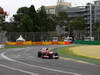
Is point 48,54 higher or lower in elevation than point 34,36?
lower

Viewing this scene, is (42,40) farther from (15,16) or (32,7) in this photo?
(15,16)

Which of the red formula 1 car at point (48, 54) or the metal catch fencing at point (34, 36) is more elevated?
the metal catch fencing at point (34, 36)

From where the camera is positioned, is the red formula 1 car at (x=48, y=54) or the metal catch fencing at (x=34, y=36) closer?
the red formula 1 car at (x=48, y=54)

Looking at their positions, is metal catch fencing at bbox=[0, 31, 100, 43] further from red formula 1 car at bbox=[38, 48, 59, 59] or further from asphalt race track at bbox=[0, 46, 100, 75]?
asphalt race track at bbox=[0, 46, 100, 75]

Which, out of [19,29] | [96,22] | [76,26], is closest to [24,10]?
[19,29]

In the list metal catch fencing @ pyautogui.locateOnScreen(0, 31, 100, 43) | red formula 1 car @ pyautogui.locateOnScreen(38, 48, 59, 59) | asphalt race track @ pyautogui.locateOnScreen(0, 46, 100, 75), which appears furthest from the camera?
metal catch fencing @ pyautogui.locateOnScreen(0, 31, 100, 43)

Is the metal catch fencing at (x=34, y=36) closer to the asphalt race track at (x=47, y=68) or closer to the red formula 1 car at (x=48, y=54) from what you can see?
the red formula 1 car at (x=48, y=54)

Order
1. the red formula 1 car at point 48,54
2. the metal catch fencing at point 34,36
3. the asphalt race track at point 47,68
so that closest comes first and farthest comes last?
the asphalt race track at point 47,68 → the red formula 1 car at point 48,54 → the metal catch fencing at point 34,36

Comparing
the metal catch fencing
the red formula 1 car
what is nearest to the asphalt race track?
the red formula 1 car

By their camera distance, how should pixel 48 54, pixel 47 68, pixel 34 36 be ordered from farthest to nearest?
pixel 34 36 → pixel 48 54 → pixel 47 68

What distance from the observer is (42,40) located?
9144 centimetres

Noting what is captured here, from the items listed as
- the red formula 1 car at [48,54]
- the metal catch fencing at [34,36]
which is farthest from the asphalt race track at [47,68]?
the metal catch fencing at [34,36]

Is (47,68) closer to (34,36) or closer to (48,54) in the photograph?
(48,54)

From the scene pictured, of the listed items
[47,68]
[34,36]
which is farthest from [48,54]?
[34,36]
